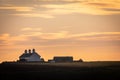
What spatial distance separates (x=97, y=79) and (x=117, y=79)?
2.39 meters

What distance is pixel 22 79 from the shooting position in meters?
54.2

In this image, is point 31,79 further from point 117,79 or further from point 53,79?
point 117,79

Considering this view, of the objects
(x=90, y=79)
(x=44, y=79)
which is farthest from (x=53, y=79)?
(x=90, y=79)

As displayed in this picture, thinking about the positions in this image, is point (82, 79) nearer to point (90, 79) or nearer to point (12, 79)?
point (90, 79)

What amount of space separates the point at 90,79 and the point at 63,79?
3.27 m

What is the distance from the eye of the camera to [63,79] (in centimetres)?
5416

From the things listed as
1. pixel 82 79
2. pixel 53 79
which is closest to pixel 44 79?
pixel 53 79

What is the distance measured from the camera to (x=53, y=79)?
54906mm

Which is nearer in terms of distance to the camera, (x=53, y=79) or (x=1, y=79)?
(x=1, y=79)

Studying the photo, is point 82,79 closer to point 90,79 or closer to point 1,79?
point 90,79

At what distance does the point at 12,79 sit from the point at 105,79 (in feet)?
36.3

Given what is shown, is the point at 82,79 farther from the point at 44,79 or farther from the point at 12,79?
the point at 12,79

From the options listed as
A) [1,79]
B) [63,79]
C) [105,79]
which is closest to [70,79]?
[63,79]

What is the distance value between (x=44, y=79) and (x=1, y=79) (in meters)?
5.77
